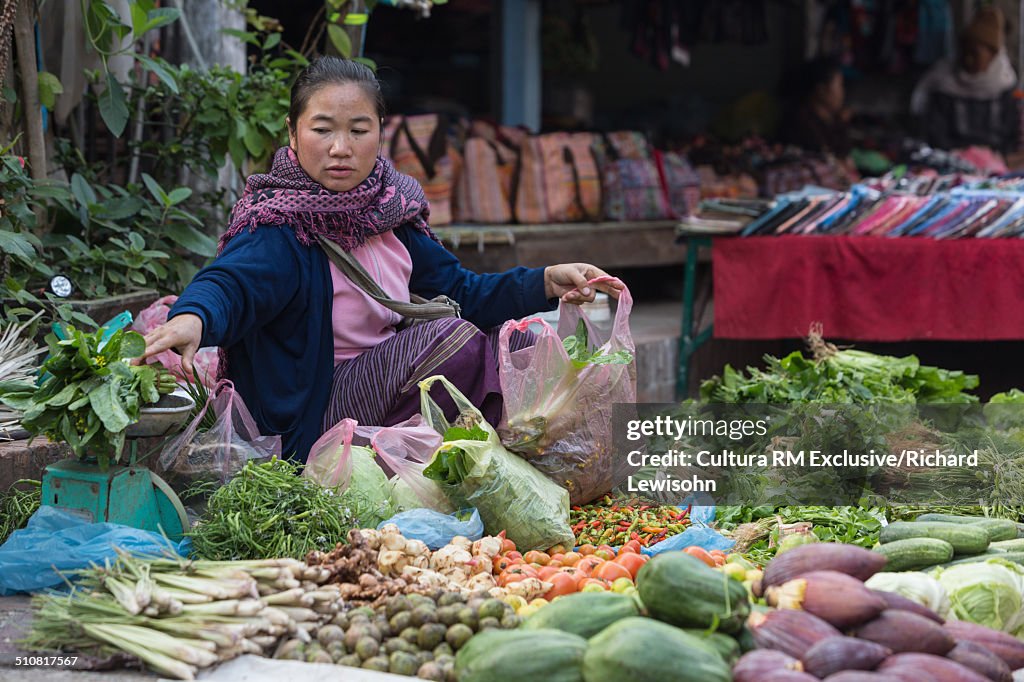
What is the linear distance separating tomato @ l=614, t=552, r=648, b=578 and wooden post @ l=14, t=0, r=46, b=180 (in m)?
2.60

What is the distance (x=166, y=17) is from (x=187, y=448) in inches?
69.6

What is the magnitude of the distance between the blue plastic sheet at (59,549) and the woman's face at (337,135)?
1.21 m

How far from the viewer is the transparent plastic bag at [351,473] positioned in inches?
123

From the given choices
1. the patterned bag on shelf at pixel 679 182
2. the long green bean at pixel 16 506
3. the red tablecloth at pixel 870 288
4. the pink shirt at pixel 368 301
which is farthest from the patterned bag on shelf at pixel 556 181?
the long green bean at pixel 16 506

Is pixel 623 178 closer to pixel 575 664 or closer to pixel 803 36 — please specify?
pixel 803 36

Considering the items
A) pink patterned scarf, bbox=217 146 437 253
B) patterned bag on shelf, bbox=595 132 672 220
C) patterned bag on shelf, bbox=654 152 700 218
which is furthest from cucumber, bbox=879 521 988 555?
patterned bag on shelf, bbox=654 152 700 218

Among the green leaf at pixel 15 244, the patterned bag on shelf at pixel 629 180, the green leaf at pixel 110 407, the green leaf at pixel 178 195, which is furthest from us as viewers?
the patterned bag on shelf at pixel 629 180

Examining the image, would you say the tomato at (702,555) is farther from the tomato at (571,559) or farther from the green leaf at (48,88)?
the green leaf at (48,88)

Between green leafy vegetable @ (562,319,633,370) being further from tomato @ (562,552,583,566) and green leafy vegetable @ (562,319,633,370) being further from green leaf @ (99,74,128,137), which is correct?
green leaf @ (99,74,128,137)

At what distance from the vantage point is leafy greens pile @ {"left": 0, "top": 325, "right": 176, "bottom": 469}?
2760mm

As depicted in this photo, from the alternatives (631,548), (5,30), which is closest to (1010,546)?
(631,548)

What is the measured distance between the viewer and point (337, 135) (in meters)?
3.48

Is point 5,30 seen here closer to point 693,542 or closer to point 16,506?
point 16,506

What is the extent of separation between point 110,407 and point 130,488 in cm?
30
